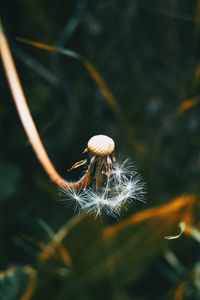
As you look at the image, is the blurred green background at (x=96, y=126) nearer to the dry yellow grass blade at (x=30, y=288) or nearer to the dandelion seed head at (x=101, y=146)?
the dry yellow grass blade at (x=30, y=288)

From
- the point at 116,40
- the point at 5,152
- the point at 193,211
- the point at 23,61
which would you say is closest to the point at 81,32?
the point at 116,40

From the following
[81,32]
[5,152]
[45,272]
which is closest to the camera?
[45,272]

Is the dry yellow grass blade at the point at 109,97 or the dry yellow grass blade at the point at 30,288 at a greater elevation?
the dry yellow grass blade at the point at 109,97

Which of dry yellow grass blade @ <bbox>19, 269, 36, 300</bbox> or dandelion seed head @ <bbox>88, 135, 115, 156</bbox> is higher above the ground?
dry yellow grass blade @ <bbox>19, 269, 36, 300</bbox>

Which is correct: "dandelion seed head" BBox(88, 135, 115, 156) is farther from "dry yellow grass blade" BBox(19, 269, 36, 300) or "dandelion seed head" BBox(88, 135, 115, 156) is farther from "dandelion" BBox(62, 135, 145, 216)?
"dry yellow grass blade" BBox(19, 269, 36, 300)

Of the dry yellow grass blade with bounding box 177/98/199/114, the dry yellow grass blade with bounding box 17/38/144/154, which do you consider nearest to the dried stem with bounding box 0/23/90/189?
the dry yellow grass blade with bounding box 17/38/144/154

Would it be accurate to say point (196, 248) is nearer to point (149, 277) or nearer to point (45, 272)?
point (149, 277)

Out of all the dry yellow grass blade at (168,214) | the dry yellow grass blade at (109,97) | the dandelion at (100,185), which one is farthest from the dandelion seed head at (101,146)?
the dry yellow grass blade at (168,214)
